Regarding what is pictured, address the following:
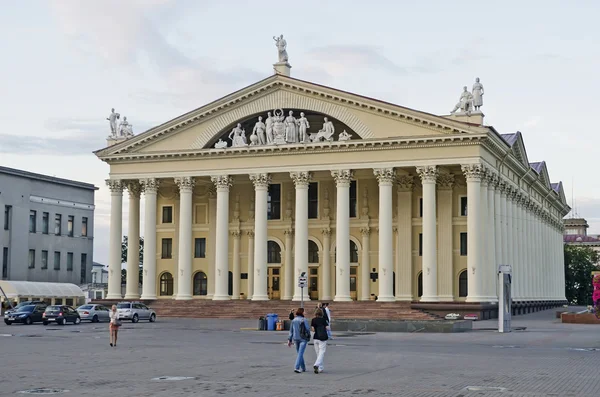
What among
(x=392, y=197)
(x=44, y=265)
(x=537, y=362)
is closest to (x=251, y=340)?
(x=537, y=362)

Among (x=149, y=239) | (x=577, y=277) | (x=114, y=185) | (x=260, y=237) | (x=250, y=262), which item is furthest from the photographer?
(x=577, y=277)

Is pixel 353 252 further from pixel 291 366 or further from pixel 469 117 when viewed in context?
pixel 291 366

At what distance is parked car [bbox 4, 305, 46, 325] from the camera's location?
52.2 metres

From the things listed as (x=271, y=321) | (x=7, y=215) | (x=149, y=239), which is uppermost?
(x=7, y=215)

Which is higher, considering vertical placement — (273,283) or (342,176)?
(342,176)

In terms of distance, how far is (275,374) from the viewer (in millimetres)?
21078

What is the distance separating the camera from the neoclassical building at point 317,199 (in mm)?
58125

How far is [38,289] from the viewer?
77.4 meters

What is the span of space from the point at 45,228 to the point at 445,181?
129ft

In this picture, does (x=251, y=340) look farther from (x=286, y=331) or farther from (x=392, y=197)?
(x=392, y=197)

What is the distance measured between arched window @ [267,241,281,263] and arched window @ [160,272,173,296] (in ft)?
25.2

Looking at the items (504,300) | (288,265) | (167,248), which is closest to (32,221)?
(167,248)

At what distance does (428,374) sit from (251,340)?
A: 15.9 metres

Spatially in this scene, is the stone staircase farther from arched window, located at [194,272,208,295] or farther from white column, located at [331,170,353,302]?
arched window, located at [194,272,208,295]
